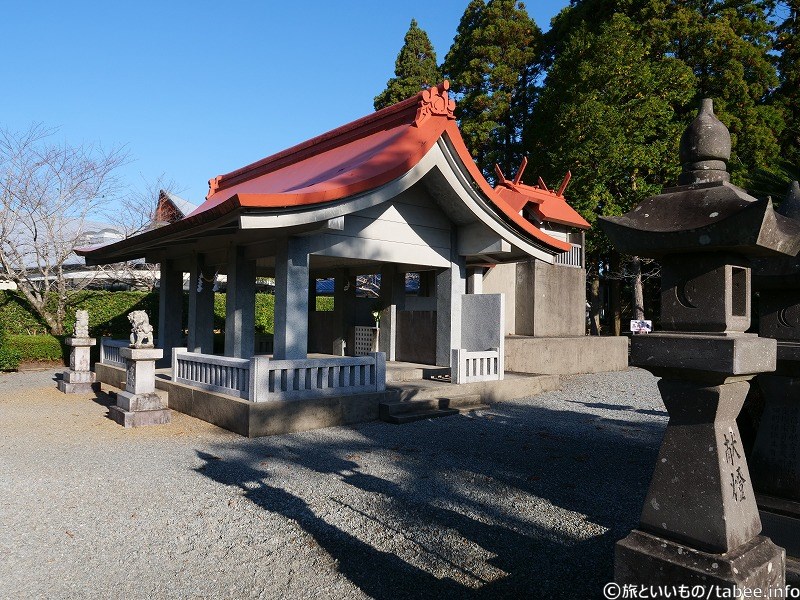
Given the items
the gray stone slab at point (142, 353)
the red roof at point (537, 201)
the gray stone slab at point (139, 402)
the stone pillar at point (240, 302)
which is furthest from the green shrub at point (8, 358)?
the red roof at point (537, 201)

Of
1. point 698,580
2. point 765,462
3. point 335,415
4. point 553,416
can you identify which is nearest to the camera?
point 698,580

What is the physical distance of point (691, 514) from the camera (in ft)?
9.30

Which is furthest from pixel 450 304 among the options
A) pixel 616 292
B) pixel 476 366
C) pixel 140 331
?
pixel 616 292

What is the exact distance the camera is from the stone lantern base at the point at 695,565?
8.70 feet

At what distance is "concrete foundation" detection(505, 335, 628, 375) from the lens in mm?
13188

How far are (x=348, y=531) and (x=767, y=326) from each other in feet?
12.1

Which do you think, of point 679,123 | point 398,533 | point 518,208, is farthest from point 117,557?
point 679,123

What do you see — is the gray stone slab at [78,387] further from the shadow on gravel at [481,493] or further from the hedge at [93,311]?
the hedge at [93,311]

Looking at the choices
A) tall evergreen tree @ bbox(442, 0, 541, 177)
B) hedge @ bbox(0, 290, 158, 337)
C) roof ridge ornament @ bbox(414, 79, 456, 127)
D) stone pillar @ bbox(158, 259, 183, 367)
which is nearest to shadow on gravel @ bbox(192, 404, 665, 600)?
roof ridge ornament @ bbox(414, 79, 456, 127)

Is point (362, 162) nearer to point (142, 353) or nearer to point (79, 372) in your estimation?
point (142, 353)

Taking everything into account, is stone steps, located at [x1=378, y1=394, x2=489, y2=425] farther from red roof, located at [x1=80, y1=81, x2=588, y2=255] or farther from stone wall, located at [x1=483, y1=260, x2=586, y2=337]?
stone wall, located at [x1=483, y1=260, x2=586, y2=337]

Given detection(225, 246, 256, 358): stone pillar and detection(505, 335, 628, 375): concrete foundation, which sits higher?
detection(225, 246, 256, 358): stone pillar

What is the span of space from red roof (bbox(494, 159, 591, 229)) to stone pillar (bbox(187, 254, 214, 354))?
7.29 m

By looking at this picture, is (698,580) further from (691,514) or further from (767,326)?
(767,326)
